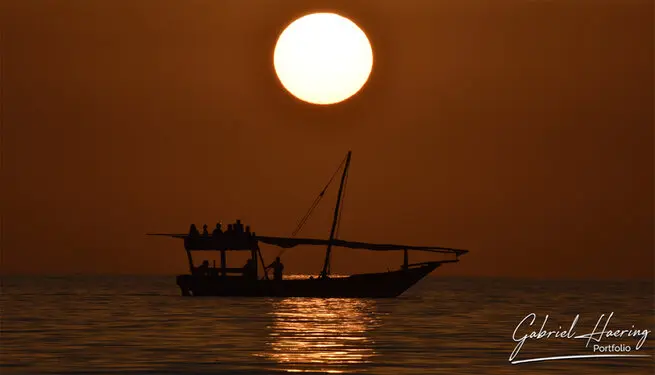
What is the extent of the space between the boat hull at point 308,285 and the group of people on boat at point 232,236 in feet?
17.9

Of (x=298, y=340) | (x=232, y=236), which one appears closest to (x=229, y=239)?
(x=232, y=236)

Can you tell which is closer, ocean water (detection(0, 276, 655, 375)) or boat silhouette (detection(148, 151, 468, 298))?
ocean water (detection(0, 276, 655, 375))

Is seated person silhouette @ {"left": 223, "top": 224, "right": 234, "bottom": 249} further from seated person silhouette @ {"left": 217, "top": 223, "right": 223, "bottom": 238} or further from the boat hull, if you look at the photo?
the boat hull

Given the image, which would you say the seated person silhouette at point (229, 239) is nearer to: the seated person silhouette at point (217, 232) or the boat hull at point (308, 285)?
the seated person silhouette at point (217, 232)

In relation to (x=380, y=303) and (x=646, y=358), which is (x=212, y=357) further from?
(x=380, y=303)

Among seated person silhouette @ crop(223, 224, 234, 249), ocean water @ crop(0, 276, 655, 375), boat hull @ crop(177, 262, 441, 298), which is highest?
seated person silhouette @ crop(223, 224, 234, 249)

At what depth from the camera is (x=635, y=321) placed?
72.7 meters

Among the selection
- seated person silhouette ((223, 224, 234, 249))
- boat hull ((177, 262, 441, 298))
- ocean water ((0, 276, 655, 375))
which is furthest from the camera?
boat hull ((177, 262, 441, 298))

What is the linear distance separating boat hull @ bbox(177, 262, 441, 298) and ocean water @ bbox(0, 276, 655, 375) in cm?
586

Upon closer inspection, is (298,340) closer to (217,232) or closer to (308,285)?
(217,232)

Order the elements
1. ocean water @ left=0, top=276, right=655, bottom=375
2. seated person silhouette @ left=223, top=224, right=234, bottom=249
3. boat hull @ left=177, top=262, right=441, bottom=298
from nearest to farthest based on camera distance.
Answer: ocean water @ left=0, top=276, right=655, bottom=375 < seated person silhouette @ left=223, top=224, right=234, bottom=249 < boat hull @ left=177, top=262, right=441, bottom=298

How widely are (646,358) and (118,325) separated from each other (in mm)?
26391

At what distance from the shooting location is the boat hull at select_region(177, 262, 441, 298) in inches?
3600

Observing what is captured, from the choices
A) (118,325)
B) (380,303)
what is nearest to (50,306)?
(380,303)
